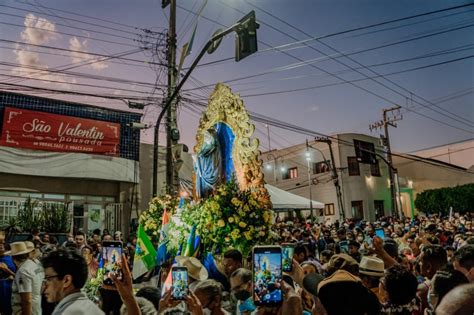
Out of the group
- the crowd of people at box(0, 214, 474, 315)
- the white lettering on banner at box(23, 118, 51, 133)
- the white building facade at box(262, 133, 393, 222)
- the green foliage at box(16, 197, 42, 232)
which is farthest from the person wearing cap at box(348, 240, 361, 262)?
the white building facade at box(262, 133, 393, 222)

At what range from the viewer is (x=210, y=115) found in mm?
9281

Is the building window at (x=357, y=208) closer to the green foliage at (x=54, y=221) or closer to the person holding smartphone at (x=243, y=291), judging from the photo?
the green foliage at (x=54, y=221)

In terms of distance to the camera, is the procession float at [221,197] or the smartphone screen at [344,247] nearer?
the procession float at [221,197]

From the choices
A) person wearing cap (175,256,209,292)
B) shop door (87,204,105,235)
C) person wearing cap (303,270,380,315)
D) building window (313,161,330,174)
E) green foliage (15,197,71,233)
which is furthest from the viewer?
building window (313,161,330,174)

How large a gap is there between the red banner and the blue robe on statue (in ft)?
30.7

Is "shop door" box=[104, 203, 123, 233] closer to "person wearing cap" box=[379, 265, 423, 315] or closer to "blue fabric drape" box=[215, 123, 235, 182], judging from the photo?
"blue fabric drape" box=[215, 123, 235, 182]

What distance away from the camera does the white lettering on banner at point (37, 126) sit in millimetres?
15258

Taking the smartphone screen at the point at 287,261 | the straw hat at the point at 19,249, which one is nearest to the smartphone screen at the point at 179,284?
the smartphone screen at the point at 287,261

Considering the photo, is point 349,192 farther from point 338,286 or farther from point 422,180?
point 338,286

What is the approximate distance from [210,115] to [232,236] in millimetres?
3918

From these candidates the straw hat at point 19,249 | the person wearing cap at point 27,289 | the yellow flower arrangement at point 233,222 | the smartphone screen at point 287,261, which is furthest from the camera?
the yellow flower arrangement at point 233,222

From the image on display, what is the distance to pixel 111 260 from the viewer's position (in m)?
3.28

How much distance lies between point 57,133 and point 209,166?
33.2 feet

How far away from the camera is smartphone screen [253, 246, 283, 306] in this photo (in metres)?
2.74
